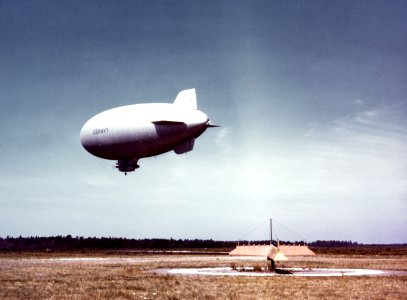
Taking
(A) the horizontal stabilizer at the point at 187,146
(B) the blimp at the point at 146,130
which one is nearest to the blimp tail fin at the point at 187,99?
(B) the blimp at the point at 146,130

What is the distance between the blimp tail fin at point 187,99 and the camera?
111 ft

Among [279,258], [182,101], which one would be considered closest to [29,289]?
[182,101]

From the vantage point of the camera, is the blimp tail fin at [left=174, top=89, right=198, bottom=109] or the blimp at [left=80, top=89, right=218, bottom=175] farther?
the blimp tail fin at [left=174, top=89, right=198, bottom=109]

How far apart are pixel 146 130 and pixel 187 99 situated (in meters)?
4.80

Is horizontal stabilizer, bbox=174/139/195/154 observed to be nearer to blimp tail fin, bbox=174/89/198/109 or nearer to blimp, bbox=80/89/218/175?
blimp, bbox=80/89/218/175

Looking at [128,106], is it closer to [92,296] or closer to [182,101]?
[182,101]

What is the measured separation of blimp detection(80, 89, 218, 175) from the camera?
102 ft

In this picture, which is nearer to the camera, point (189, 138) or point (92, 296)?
point (92, 296)

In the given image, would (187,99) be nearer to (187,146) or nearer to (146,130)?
(187,146)

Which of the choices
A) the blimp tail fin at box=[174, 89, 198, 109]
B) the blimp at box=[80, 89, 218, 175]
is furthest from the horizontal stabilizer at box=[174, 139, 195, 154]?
the blimp tail fin at box=[174, 89, 198, 109]

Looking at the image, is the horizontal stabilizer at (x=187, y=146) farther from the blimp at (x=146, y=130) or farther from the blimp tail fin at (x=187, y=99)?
the blimp tail fin at (x=187, y=99)

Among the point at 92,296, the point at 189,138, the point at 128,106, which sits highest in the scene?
the point at 128,106

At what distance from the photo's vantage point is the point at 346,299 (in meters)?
21.9

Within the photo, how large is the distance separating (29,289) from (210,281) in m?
11.3
